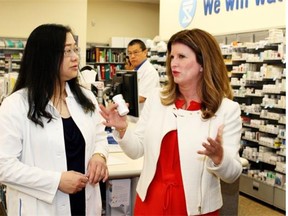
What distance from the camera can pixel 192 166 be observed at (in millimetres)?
1725

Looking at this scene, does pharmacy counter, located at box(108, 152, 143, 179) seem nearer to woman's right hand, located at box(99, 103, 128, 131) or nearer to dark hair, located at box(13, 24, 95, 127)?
woman's right hand, located at box(99, 103, 128, 131)

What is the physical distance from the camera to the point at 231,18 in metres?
6.53

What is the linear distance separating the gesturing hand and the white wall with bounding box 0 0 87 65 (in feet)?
25.2

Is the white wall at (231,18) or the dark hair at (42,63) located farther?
the white wall at (231,18)

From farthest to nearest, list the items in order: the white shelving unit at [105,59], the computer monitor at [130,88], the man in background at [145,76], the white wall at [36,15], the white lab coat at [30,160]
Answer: the white shelving unit at [105,59] → the white wall at [36,15] → the man in background at [145,76] → the computer monitor at [130,88] → the white lab coat at [30,160]

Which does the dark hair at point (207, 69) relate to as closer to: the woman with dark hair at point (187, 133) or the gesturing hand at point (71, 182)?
the woman with dark hair at point (187, 133)

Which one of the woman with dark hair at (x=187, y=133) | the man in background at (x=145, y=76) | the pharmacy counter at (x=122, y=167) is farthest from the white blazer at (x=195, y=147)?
the man in background at (x=145, y=76)

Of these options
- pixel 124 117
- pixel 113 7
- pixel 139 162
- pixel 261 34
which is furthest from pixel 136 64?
pixel 113 7

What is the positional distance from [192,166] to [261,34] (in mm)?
4312

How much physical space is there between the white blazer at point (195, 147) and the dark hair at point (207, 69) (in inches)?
1.7

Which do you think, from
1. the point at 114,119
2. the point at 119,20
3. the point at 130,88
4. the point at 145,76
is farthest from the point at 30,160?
the point at 119,20

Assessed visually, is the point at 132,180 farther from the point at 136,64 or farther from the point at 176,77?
the point at 136,64

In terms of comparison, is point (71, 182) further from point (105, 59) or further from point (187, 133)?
point (105, 59)

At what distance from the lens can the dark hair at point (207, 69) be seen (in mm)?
1799
